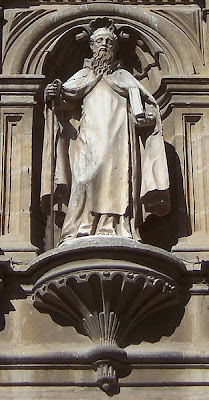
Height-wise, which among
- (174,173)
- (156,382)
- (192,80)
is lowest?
(156,382)

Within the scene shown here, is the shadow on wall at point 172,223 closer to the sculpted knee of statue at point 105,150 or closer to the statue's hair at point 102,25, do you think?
the sculpted knee of statue at point 105,150

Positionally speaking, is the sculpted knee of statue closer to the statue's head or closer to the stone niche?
the statue's head

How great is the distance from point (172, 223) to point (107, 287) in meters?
1.29

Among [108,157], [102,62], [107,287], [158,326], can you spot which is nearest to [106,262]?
[107,287]

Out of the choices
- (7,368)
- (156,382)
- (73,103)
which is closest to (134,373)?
(156,382)

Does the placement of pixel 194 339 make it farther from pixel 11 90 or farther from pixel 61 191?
pixel 11 90

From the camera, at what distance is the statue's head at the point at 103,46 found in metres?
13.6

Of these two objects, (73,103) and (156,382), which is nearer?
(156,382)

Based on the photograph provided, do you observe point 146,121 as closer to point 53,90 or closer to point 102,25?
point 53,90

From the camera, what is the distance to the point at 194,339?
39.9 ft

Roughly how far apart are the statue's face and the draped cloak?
0.75 feet

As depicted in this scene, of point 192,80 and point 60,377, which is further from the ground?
point 192,80

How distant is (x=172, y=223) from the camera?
512 inches

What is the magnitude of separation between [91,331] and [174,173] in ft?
6.15
